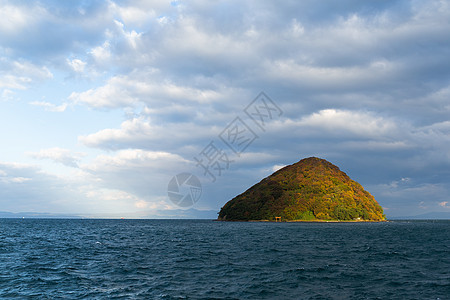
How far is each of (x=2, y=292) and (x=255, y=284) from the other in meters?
24.8

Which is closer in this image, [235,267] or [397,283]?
[397,283]

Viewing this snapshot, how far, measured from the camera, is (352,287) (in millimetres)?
32500

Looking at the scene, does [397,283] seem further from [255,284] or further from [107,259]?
[107,259]

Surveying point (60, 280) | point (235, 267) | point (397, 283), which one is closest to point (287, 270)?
point (235, 267)

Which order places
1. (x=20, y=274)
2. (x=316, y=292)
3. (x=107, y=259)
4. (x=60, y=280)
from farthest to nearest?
(x=107, y=259) → (x=20, y=274) → (x=60, y=280) → (x=316, y=292)

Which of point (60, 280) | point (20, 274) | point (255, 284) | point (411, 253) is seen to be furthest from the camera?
point (411, 253)

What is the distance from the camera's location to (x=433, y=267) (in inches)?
1704

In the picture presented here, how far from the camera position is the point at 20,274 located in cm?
3878

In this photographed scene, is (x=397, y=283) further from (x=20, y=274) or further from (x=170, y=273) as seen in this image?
(x=20, y=274)

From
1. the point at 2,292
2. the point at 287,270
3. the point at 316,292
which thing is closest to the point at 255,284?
the point at 316,292

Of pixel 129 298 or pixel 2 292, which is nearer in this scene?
pixel 129 298

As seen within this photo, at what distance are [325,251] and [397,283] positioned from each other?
2617 centimetres

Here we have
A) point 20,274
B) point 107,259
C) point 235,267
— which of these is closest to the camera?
point 20,274

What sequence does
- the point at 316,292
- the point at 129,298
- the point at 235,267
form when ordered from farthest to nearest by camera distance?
the point at 235,267 → the point at 316,292 → the point at 129,298
